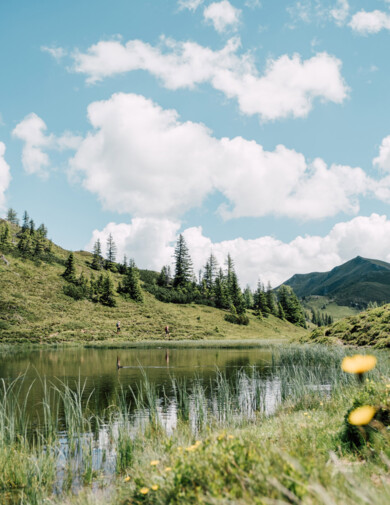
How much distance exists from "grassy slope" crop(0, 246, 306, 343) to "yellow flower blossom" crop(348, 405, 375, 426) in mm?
54997

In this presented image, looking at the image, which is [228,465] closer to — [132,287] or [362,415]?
[362,415]

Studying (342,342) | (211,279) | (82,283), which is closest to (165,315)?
(82,283)

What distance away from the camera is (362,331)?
3403 centimetres

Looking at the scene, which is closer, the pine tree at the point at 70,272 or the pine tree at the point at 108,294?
the pine tree at the point at 108,294

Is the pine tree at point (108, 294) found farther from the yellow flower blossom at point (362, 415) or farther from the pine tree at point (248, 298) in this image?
the yellow flower blossom at point (362, 415)

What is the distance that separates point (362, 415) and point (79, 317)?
2795 inches

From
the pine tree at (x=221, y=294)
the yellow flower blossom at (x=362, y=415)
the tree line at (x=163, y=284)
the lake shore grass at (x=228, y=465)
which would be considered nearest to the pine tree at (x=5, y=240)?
the tree line at (x=163, y=284)

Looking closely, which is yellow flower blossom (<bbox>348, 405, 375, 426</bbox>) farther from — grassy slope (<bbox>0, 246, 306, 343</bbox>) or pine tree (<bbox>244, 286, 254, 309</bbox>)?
pine tree (<bbox>244, 286, 254, 309</bbox>)

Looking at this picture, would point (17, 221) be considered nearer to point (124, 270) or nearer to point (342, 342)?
point (124, 270)

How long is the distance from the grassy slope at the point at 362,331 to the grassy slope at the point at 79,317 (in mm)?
27926

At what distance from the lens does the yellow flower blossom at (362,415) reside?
A: 6.46 metres

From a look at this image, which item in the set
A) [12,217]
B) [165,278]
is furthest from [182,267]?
[12,217]

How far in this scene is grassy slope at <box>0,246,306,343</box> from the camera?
61500mm

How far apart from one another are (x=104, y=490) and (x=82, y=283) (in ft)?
276
